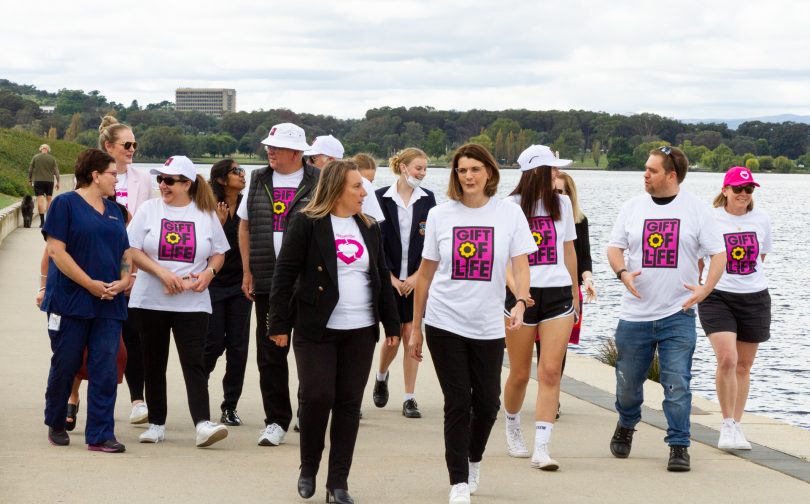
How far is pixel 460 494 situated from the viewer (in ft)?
21.9

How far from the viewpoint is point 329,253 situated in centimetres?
669

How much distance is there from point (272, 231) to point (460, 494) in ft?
8.29

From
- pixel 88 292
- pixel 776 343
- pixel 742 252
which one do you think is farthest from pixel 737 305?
pixel 776 343

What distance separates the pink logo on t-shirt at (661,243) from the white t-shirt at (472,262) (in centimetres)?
130

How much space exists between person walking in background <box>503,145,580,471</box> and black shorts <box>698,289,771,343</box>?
1.22m

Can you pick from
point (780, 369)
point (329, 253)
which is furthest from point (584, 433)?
point (780, 369)

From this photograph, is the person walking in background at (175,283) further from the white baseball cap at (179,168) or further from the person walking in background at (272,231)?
the person walking in background at (272,231)

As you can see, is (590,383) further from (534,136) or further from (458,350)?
(534,136)

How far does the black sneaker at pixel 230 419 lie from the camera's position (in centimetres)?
906

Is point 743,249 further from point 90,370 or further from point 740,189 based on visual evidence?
point 90,370

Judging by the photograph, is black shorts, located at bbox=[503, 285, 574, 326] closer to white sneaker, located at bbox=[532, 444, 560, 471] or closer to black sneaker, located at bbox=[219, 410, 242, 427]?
white sneaker, located at bbox=[532, 444, 560, 471]

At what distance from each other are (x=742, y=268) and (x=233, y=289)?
375 cm

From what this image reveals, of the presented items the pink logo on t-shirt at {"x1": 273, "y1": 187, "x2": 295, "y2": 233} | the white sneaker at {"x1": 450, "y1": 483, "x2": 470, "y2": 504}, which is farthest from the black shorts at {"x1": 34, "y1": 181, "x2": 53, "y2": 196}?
the white sneaker at {"x1": 450, "y1": 483, "x2": 470, "y2": 504}

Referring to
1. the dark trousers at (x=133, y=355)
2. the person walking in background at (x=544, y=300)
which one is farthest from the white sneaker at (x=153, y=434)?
the person walking in background at (x=544, y=300)
